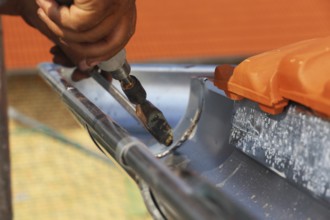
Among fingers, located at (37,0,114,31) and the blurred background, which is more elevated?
fingers, located at (37,0,114,31)

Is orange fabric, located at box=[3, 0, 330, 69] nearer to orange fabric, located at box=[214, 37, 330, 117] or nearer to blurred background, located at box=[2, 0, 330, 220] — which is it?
blurred background, located at box=[2, 0, 330, 220]

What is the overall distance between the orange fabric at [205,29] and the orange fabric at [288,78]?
3.43 m

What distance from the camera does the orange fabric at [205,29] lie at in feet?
15.2

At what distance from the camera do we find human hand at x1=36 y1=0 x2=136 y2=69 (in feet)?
2.86

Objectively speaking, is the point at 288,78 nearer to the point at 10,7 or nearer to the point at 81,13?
the point at 81,13

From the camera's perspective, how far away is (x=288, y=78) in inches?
36.7

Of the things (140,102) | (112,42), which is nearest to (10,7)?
(140,102)

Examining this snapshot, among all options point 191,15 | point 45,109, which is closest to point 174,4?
point 191,15

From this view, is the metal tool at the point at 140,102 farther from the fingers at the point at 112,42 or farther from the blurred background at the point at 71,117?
the blurred background at the point at 71,117

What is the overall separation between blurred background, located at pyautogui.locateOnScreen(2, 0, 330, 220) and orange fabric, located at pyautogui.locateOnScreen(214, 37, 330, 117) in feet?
11.7

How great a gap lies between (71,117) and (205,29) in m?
1.36

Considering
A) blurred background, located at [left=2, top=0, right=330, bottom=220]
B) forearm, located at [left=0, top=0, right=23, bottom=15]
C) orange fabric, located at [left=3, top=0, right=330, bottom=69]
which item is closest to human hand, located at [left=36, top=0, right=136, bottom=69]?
forearm, located at [left=0, top=0, right=23, bottom=15]

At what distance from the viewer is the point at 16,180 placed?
485 centimetres

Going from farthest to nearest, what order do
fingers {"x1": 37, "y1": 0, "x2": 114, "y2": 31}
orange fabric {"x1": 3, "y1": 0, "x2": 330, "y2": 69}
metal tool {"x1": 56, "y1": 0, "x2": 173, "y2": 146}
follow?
orange fabric {"x1": 3, "y1": 0, "x2": 330, "y2": 69} → metal tool {"x1": 56, "y1": 0, "x2": 173, "y2": 146} → fingers {"x1": 37, "y1": 0, "x2": 114, "y2": 31}
